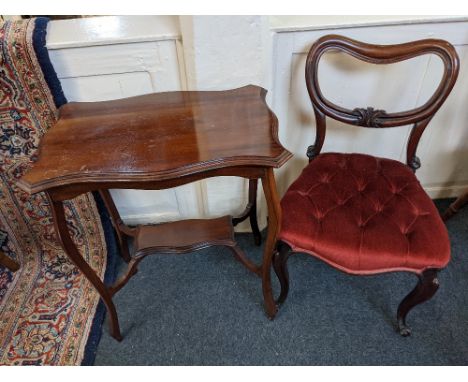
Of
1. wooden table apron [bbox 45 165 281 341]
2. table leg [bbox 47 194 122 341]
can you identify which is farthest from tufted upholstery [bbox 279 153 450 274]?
table leg [bbox 47 194 122 341]

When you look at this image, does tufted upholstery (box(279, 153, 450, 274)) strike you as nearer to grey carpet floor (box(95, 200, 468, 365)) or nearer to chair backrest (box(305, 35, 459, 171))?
chair backrest (box(305, 35, 459, 171))

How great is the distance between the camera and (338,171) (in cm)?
121

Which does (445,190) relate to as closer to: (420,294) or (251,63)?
(420,294)

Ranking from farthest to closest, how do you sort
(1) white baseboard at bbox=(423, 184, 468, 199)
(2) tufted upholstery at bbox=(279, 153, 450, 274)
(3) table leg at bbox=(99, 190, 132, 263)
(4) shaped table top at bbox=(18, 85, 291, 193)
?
(1) white baseboard at bbox=(423, 184, 468, 199) → (3) table leg at bbox=(99, 190, 132, 263) → (2) tufted upholstery at bbox=(279, 153, 450, 274) → (4) shaped table top at bbox=(18, 85, 291, 193)

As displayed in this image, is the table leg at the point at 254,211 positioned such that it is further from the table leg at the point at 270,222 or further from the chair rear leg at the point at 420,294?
the chair rear leg at the point at 420,294

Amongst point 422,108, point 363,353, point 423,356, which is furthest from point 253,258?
point 422,108

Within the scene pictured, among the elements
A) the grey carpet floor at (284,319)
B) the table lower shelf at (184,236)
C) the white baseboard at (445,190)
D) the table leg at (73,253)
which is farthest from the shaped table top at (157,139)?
the white baseboard at (445,190)

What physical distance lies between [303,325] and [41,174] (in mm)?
1071

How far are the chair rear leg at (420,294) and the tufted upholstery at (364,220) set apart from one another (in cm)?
4

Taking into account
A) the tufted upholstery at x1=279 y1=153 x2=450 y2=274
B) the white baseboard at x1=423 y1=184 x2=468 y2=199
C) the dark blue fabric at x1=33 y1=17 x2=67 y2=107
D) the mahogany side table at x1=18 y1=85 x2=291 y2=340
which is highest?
the dark blue fabric at x1=33 y1=17 x2=67 y2=107

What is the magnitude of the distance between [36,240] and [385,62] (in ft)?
5.40

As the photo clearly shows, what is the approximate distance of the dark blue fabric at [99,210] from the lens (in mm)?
1051

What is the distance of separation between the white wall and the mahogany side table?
135mm

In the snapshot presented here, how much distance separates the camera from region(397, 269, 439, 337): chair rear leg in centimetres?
98
